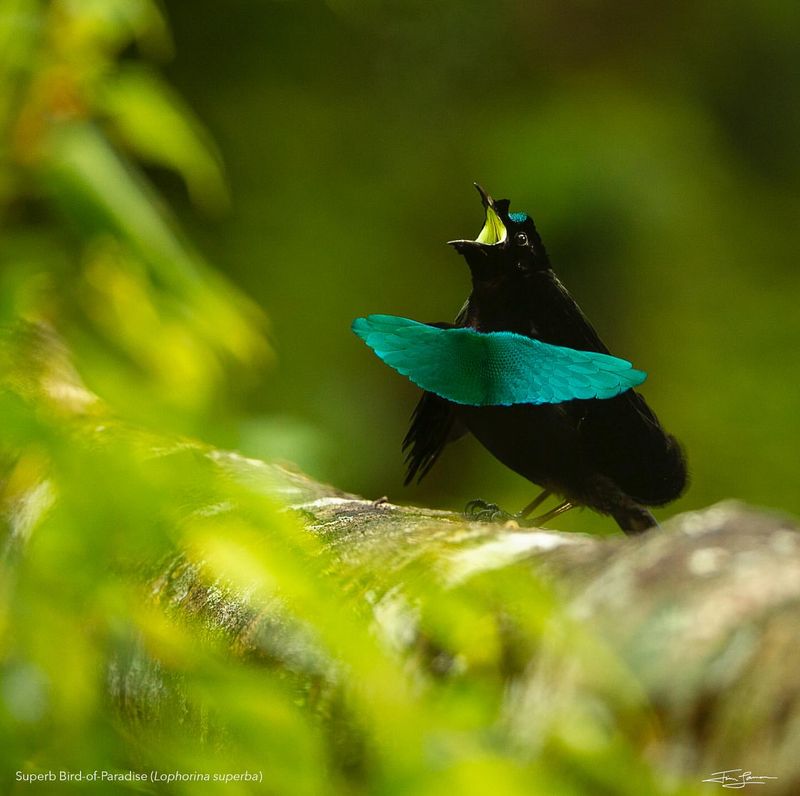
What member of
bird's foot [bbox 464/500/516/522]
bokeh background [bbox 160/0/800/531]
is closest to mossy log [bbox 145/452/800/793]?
bird's foot [bbox 464/500/516/522]

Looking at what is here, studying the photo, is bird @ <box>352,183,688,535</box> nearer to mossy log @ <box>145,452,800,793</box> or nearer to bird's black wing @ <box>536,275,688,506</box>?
bird's black wing @ <box>536,275,688,506</box>

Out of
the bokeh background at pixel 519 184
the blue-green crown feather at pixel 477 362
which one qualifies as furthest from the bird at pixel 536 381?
the bokeh background at pixel 519 184

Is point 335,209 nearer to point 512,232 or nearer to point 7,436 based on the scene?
point 512,232

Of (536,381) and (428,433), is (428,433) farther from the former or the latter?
(536,381)

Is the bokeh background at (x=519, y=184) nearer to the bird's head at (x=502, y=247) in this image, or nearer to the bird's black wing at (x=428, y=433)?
the bird's black wing at (x=428, y=433)

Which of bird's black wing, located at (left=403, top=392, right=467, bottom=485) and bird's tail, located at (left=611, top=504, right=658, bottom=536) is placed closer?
bird's tail, located at (left=611, top=504, right=658, bottom=536)

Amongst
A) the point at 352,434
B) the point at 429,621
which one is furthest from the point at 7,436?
the point at 352,434
